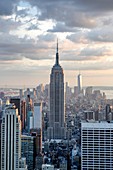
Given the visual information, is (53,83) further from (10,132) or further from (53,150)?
(10,132)

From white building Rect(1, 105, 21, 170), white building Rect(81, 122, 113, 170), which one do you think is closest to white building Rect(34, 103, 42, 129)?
white building Rect(1, 105, 21, 170)

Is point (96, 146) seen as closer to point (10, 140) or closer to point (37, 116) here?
point (10, 140)

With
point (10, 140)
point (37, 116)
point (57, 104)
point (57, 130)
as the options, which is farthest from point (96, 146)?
point (57, 104)

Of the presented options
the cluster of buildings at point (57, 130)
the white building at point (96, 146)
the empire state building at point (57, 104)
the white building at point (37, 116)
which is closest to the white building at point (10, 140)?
the cluster of buildings at point (57, 130)

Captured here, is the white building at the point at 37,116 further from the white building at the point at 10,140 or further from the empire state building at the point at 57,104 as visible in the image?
the white building at the point at 10,140

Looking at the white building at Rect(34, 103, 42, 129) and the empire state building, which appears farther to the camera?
the empire state building

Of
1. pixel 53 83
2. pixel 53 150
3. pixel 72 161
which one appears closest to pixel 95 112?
pixel 53 150

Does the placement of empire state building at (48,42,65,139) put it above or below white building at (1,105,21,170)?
above

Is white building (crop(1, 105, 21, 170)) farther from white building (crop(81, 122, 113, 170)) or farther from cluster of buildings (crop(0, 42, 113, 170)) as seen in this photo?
white building (crop(81, 122, 113, 170))
